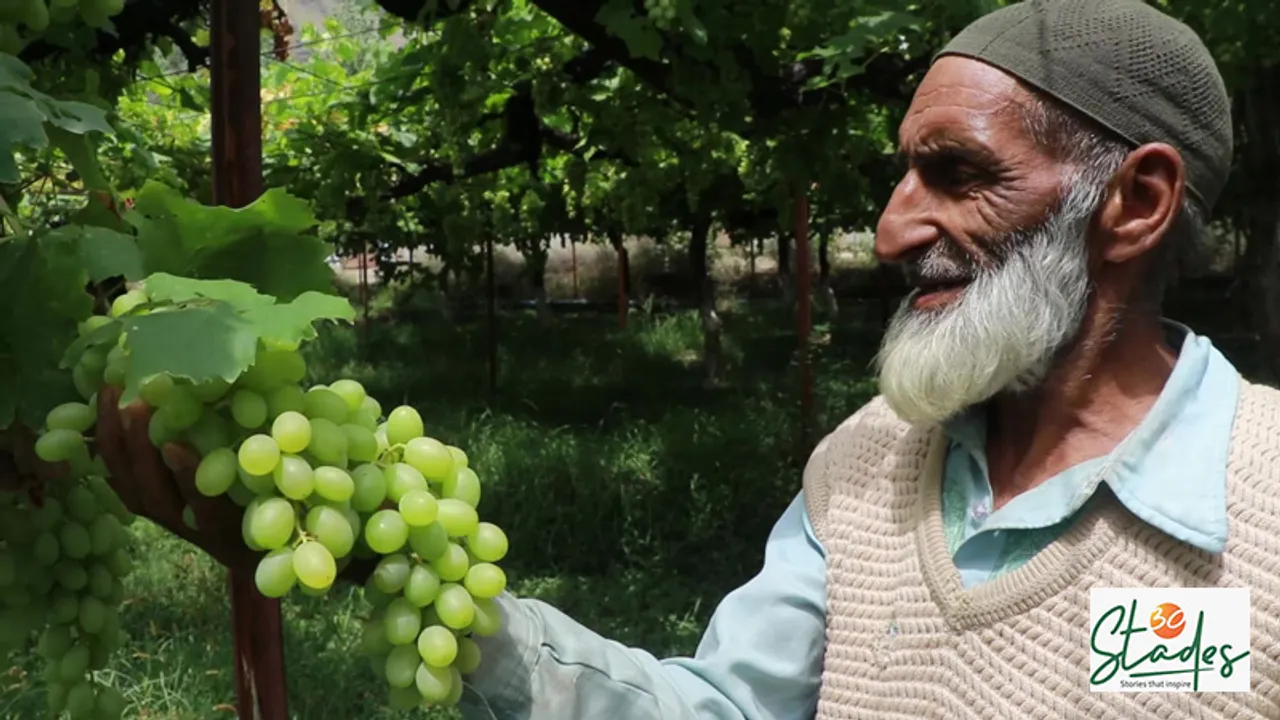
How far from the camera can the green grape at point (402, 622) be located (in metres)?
0.86

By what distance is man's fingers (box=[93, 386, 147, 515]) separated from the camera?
812 mm

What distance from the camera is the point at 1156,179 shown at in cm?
133

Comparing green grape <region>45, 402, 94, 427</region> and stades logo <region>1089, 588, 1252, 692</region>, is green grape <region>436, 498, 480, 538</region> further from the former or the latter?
stades logo <region>1089, 588, 1252, 692</region>

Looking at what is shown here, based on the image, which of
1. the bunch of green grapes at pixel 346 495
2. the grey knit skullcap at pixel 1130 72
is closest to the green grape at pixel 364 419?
the bunch of green grapes at pixel 346 495

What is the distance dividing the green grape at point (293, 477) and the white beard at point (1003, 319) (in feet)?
2.65

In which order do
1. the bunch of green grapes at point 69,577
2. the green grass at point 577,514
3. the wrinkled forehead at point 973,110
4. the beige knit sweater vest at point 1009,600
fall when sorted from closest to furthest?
1. the bunch of green grapes at point 69,577
2. the beige knit sweater vest at point 1009,600
3. the wrinkled forehead at point 973,110
4. the green grass at point 577,514

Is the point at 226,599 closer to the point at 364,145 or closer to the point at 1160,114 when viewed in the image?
the point at 364,145

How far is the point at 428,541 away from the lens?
0.86 meters

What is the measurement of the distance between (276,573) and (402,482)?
111mm

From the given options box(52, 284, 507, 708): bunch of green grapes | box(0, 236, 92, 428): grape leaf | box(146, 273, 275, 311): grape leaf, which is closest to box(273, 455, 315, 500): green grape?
box(52, 284, 507, 708): bunch of green grapes

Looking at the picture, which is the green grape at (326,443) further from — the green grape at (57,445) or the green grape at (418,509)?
the green grape at (57,445)

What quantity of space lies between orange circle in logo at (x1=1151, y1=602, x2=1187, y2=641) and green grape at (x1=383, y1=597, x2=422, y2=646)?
0.79 metres

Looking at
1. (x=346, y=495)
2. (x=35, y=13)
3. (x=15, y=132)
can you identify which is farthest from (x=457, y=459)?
(x=35, y=13)

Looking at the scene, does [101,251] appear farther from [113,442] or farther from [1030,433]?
[1030,433]
